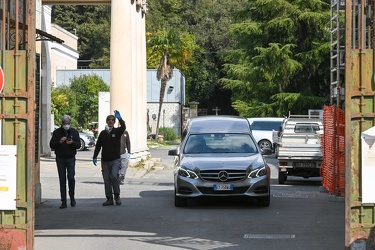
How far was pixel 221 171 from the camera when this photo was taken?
61.8 ft

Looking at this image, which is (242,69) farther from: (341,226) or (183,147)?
(341,226)

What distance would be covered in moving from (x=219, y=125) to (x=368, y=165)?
10.3m

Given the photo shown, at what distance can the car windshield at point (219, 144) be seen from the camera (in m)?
20.2

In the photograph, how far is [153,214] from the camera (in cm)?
1788

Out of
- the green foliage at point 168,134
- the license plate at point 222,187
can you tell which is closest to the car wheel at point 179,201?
the license plate at point 222,187

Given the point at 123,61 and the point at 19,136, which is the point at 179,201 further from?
the point at 123,61

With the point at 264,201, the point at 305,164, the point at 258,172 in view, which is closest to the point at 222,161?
the point at 258,172

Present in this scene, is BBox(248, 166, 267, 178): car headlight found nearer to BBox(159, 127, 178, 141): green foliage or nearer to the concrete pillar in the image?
the concrete pillar

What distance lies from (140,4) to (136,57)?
2.30 m

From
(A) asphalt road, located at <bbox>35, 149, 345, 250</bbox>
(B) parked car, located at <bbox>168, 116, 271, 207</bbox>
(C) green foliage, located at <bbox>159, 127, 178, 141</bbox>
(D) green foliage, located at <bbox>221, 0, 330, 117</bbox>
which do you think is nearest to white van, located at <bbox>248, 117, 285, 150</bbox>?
(D) green foliage, located at <bbox>221, 0, 330, 117</bbox>

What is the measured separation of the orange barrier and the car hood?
234 cm

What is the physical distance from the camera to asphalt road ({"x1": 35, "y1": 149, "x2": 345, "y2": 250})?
13844 mm

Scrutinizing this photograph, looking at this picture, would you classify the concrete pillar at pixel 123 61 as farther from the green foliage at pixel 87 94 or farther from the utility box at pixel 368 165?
the green foliage at pixel 87 94

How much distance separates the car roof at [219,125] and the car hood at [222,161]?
1.23 m
